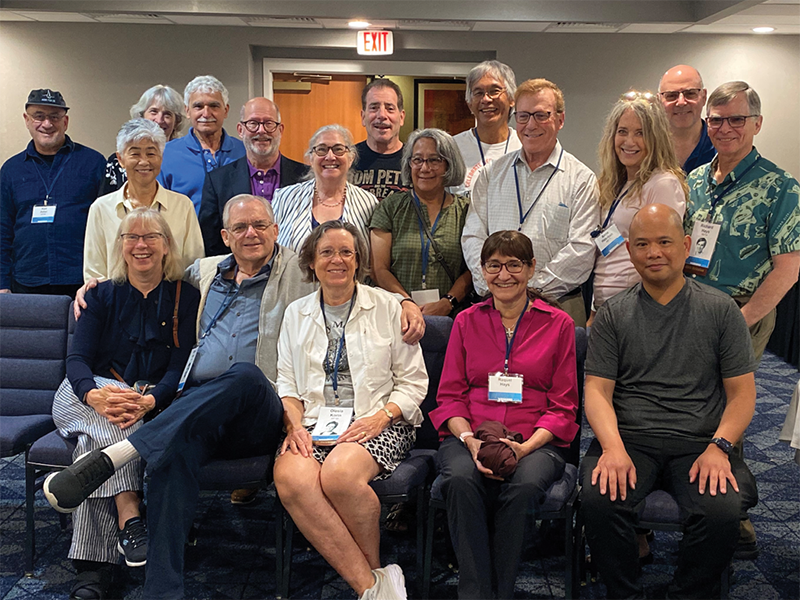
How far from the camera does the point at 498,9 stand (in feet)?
21.1

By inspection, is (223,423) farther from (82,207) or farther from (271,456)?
(82,207)

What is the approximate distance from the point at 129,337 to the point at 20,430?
53 centimetres

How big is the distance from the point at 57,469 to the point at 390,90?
227 centimetres

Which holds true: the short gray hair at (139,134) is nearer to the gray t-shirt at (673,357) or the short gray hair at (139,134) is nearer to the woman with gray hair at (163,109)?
the woman with gray hair at (163,109)

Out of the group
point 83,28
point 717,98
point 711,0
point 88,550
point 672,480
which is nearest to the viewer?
point 672,480

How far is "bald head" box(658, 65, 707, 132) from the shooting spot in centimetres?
349

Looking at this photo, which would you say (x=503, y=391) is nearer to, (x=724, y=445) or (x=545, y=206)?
(x=724, y=445)

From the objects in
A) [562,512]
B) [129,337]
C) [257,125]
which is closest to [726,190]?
[562,512]

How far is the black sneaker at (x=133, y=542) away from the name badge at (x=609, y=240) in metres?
1.97

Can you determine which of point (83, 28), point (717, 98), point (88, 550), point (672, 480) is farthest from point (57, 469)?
point (83, 28)

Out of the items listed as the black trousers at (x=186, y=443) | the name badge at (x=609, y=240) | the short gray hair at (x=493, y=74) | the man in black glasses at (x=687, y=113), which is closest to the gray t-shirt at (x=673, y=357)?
the name badge at (x=609, y=240)

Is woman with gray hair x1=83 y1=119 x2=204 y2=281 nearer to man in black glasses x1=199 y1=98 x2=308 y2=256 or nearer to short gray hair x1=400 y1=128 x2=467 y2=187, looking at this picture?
man in black glasses x1=199 y1=98 x2=308 y2=256

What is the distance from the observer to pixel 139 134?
10.4 feet

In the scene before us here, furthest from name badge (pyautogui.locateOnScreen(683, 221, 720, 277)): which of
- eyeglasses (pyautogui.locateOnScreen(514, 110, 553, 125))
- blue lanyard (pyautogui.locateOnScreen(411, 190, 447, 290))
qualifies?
blue lanyard (pyautogui.locateOnScreen(411, 190, 447, 290))
